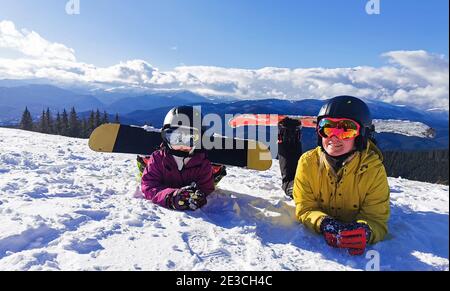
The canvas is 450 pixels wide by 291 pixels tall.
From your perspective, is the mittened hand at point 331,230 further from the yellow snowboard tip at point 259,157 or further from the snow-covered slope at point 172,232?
the yellow snowboard tip at point 259,157

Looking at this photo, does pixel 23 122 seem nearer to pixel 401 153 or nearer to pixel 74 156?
pixel 74 156

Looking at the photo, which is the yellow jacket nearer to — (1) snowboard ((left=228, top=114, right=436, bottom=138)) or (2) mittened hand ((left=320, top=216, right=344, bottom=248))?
(2) mittened hand ((left=320, top=216, right=344, bottom=248))

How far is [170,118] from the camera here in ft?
16.7

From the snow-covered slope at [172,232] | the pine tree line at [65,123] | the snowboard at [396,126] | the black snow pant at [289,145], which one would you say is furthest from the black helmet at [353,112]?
the pine tree line at [65,123]

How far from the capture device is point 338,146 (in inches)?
149

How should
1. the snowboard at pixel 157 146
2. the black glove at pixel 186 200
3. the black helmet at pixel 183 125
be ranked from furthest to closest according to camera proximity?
the snowboard at pixel 157 146, the black helmet at pixel 183 125, the black glove at pixel 186 200

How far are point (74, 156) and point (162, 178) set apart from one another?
196 inches

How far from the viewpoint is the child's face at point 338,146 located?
3790 mm

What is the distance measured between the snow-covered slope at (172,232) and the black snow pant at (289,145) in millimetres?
432

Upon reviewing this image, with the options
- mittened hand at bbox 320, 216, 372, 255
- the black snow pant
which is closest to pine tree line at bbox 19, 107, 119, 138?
the black snow pant

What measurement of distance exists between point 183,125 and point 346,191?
93.5 inches
